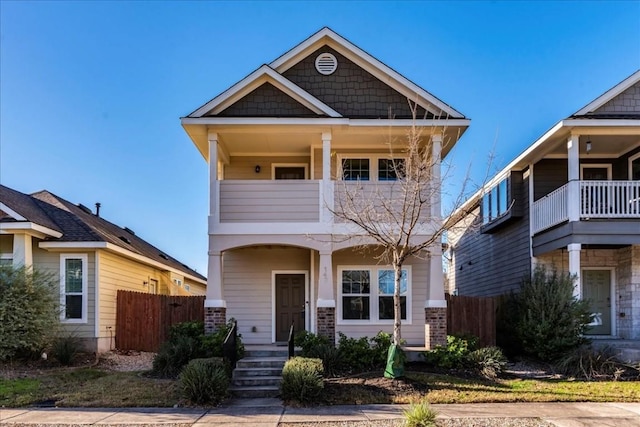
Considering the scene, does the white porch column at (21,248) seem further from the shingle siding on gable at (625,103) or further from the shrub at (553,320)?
the shingle siding on gable at (625,103)

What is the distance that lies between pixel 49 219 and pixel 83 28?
5.81 meters

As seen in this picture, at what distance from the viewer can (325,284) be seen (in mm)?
13148

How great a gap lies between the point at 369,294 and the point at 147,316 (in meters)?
6.72

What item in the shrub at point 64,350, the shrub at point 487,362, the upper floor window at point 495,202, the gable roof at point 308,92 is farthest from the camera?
the upper floor window at point 495,202

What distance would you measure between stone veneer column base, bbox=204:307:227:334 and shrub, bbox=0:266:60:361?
4095mm

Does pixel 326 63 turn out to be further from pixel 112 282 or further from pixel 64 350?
pixel 64 350

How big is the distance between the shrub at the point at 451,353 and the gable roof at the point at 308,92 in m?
5.48

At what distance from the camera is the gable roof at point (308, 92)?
44.5 feet

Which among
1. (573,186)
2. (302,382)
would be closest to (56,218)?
(302,382)

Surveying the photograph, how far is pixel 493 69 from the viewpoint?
19.3 m

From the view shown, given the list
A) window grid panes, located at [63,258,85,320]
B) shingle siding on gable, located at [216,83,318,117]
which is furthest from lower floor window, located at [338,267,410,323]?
window grid panes, located at [63,258,85,320]

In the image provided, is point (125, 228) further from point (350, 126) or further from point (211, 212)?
point (350, 126)

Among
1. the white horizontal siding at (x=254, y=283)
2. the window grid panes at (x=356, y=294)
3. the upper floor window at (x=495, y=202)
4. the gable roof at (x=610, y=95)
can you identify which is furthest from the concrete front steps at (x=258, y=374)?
the gable roof at (x=610, y=95)

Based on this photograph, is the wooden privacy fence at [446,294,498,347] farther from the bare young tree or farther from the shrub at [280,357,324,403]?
the shrub at [280,357,324,403]
